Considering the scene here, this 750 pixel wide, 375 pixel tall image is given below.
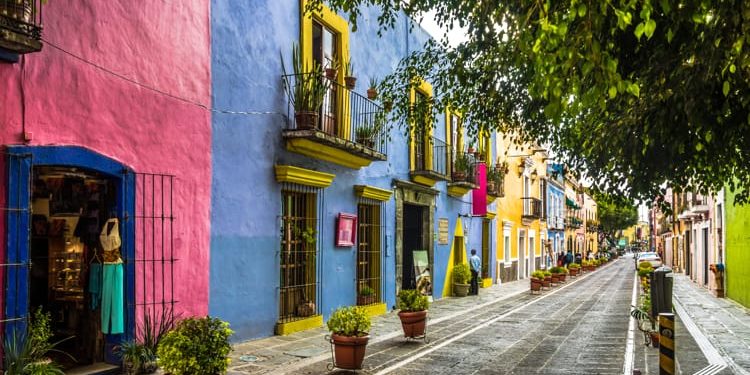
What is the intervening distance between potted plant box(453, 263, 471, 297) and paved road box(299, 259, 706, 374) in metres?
4.17

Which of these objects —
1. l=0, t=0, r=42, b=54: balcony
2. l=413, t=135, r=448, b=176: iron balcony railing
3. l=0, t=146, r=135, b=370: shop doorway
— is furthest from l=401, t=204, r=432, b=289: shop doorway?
l=0, t=0, r=42, b=54: balcony

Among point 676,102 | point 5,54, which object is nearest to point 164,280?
point 5,54

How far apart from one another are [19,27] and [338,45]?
771cm

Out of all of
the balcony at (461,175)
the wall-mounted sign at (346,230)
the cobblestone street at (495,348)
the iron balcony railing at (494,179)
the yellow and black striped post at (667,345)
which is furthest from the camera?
the iron balcony railing at (494,179)

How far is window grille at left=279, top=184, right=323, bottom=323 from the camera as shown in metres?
11.5

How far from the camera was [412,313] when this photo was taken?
34.2ft

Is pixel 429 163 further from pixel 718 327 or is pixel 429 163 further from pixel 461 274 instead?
pixel 718 327

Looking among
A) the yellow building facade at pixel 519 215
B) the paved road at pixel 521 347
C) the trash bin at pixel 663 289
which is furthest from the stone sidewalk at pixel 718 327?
the yellow building facade at pixel 519 215

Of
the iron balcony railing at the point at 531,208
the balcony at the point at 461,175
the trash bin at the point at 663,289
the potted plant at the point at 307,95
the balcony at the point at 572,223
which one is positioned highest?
the potted plant at the point at 307,95

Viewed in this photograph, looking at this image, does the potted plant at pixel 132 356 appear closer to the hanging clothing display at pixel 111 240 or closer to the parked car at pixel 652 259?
the hanging clothing display at pixel 111 240

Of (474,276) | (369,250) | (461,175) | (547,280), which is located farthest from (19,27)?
(547,280)

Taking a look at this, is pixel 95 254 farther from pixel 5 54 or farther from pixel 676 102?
pixel 676 102

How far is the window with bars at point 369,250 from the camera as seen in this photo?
1455cm

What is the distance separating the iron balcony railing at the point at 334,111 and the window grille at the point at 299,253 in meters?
1.27
